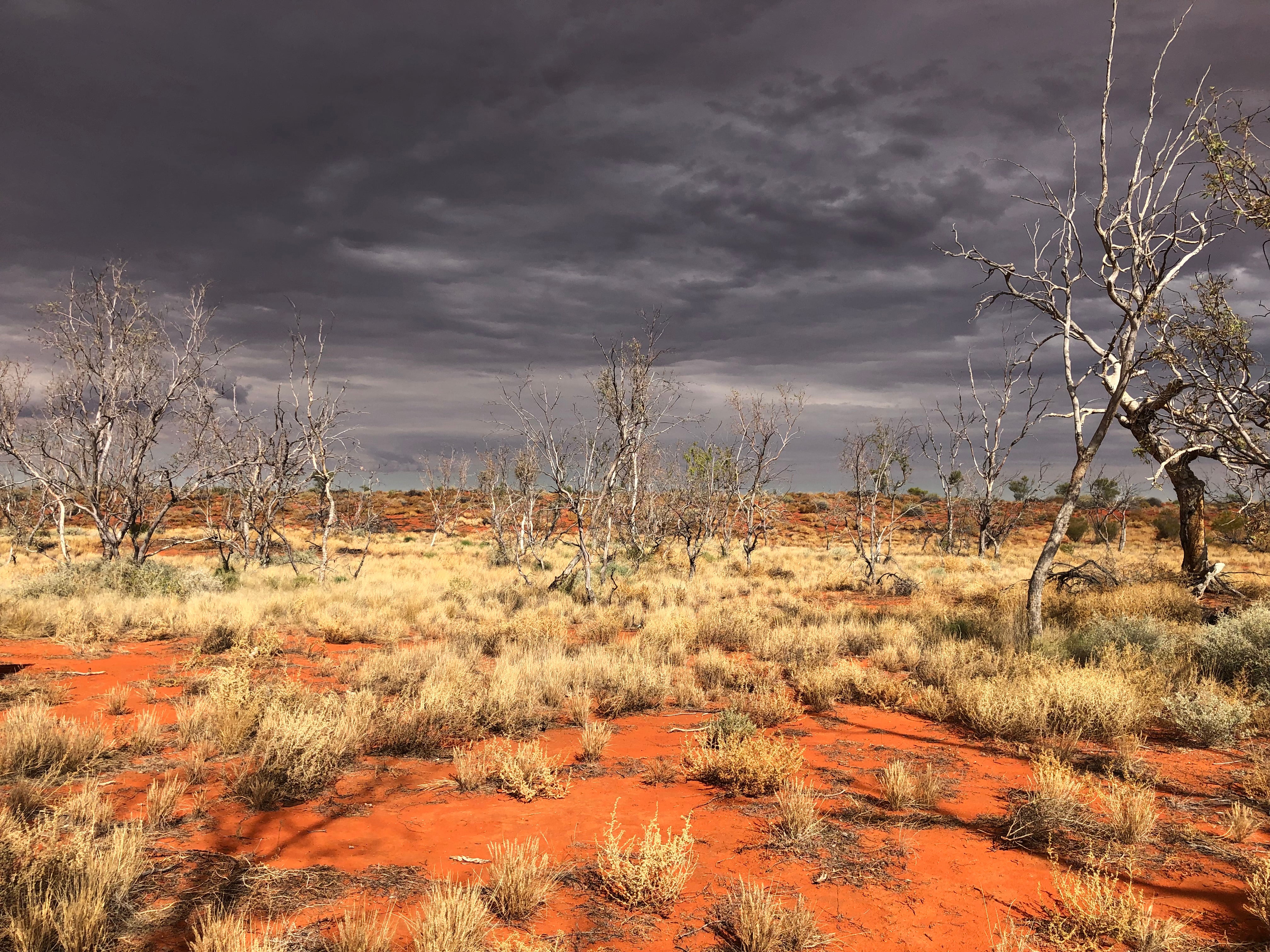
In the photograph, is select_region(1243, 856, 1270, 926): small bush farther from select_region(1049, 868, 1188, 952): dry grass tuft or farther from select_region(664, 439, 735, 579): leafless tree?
select_region(664, 439, 735, 579): leafless tree

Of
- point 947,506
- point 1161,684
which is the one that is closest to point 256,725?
point 1161,684

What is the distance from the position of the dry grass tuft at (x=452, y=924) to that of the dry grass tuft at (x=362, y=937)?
0.49 feet

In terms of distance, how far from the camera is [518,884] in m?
4.08

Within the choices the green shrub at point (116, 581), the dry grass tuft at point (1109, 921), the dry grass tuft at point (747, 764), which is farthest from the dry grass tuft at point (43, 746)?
the green shrub at point (116, 581)

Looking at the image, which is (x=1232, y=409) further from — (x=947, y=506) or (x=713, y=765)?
(x=947, y=506)

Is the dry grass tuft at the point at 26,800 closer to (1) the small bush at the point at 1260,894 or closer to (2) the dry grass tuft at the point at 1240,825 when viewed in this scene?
(1) the small bush at the point at 1260,894

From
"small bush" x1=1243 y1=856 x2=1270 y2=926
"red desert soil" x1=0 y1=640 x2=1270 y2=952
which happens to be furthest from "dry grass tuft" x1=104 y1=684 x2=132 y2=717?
"small bush" x1=1243 y1=856 x2=1270 y2=926

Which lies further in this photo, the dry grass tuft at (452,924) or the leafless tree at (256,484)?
the leafless tree at (256,484)

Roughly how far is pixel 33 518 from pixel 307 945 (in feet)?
146

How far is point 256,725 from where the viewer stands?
7008 millimetres

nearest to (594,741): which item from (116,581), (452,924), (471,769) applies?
(471,769)

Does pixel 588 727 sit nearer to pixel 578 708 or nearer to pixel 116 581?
pixel 578 708

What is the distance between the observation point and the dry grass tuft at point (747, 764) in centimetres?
607

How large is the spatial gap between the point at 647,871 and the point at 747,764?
211 cm
